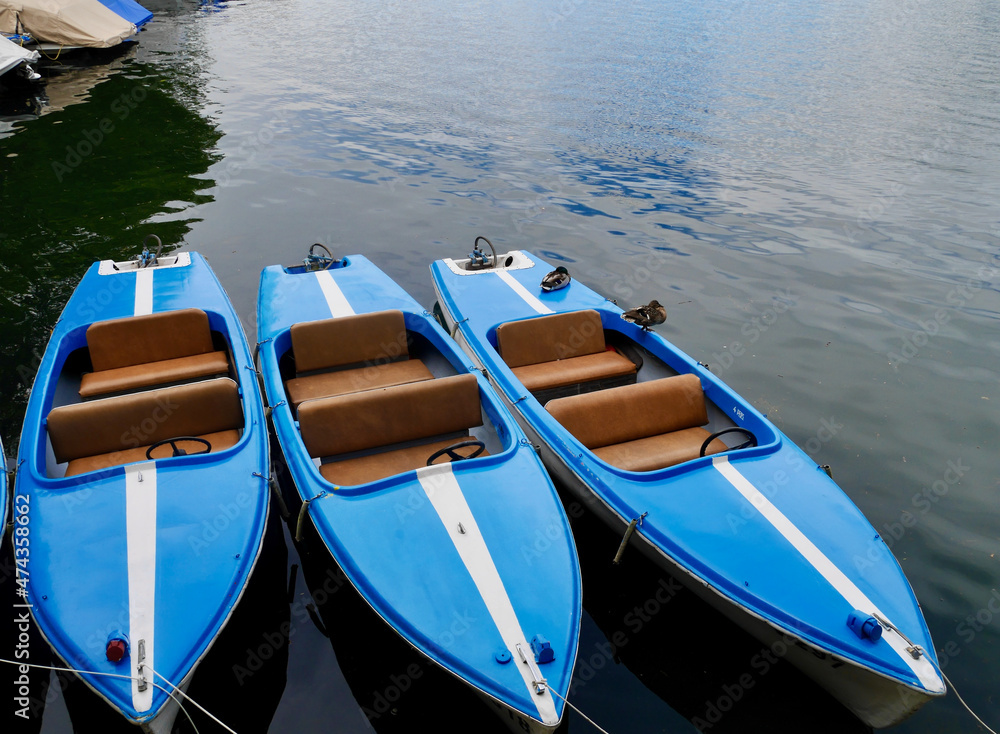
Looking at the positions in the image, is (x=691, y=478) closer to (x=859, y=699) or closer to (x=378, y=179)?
(x=859, y=699)

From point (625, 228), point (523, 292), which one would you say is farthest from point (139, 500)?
point (625, 228)

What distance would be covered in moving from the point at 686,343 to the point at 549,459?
13.8 feet

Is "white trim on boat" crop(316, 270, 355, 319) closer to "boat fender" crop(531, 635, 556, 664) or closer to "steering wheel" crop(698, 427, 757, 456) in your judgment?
"steering wheel" crop(698, 427, 757, 456)

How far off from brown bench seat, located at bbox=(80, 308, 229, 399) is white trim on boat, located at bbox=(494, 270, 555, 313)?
3776mm

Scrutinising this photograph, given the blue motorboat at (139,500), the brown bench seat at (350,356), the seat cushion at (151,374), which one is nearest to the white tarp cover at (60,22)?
the blue motorboat at (139,500)

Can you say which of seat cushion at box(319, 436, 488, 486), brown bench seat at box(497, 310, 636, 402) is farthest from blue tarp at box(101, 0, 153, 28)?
seat cushion at box(319, 436, 488, 486)

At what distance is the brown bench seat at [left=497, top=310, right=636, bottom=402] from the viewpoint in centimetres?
734

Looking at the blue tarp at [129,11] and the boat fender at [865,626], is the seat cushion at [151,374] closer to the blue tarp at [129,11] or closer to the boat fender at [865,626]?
the boat fender at [865,626]

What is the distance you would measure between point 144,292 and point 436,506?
5.50 meters

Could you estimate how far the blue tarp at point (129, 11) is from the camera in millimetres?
28406

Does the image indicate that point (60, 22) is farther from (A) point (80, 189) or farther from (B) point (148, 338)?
(B) point (148, 338)

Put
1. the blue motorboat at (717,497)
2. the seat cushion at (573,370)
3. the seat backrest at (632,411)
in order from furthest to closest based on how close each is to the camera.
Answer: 1. the seat cushion at (573,370)
2. the seat backrest at (632,411)
3. the blue motorboat at (717,497)

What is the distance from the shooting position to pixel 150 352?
729 cm

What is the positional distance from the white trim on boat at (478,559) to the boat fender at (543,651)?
0.06 meters
